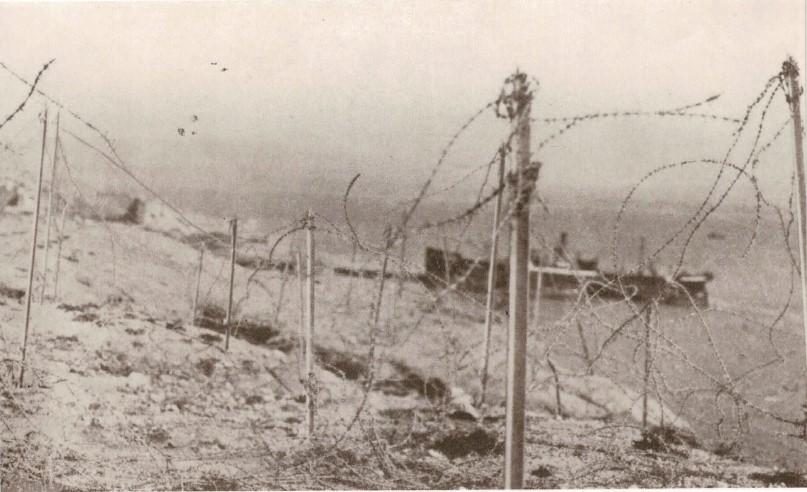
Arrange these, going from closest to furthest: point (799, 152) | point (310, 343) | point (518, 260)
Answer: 1. point (518, 260)
2. point (799, 152)
3. point (310, 343)

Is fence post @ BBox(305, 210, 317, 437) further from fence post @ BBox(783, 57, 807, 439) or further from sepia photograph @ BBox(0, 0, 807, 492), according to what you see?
fence post @ BBox(783, 57, 807, 439)

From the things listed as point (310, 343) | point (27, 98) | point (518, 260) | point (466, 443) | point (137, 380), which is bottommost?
point (466, 443)

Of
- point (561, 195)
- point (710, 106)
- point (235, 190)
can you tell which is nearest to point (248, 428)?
point (235, 190)

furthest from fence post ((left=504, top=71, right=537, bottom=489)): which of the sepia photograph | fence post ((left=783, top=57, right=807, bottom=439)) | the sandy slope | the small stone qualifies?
the small stone

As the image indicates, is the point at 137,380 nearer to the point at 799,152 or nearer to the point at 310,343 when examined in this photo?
the point at 310,343

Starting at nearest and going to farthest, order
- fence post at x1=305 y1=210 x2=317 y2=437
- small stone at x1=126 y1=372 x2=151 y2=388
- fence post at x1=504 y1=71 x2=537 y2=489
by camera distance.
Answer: fence post at x1=504 y1=71 x2=537 y2=489
fence post at x1=305 y1=210 x2=317 y2=437
small stone at x1=126 y1=372 x2=151 y2=388

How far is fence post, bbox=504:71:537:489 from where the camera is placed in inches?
146

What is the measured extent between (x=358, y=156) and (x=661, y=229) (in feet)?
22.5

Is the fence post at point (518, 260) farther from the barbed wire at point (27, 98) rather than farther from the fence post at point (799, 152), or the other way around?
the barbed wire at point (27, 98)

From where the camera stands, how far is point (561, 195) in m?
7.96

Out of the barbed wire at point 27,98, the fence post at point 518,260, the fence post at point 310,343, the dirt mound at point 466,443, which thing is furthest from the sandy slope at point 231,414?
the barbed wire at point 27,98

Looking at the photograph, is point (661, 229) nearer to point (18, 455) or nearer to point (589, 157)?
point (589, 157)

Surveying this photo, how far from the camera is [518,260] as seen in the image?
12.3 feet

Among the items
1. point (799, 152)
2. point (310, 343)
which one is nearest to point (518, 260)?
point (799, 152)
